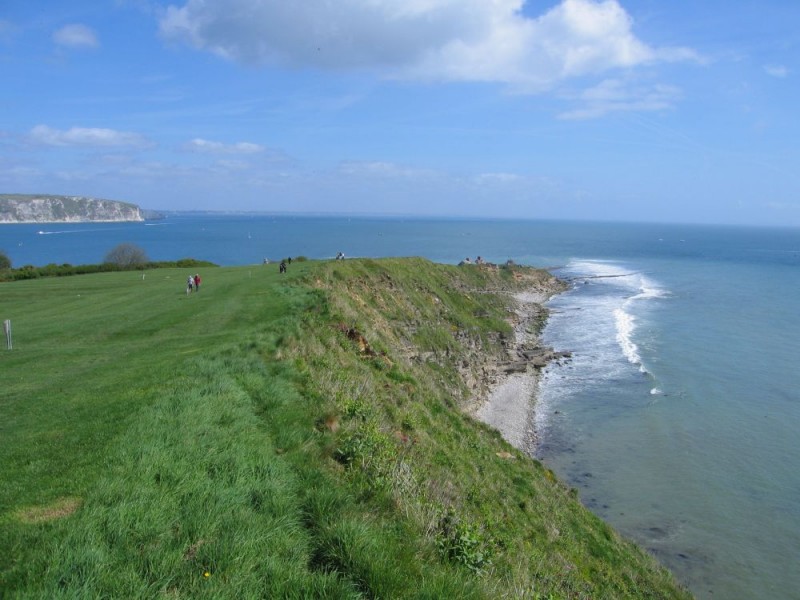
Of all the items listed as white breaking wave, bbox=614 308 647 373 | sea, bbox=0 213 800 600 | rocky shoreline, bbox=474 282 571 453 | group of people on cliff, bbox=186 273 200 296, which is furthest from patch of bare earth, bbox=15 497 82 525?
white breaking wave, bbox=614 308 647 373

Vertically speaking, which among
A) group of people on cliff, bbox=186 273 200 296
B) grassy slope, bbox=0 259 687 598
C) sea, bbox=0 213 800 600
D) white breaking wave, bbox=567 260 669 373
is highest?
group of people on cliff, bbox=186 273 200 296

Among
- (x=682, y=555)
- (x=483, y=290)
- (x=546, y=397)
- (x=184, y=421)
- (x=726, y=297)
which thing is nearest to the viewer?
(x=184, y=421)

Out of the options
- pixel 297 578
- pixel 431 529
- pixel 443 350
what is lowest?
pixel 443 350

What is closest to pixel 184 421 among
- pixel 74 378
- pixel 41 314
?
pixel 74 378

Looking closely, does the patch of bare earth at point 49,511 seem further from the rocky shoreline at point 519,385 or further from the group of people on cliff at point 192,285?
the rocky shoreline at point 519,385

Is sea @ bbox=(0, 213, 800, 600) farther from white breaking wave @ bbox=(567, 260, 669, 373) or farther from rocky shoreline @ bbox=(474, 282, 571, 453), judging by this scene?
rocky shoreline @ bbox=(474, 282, 571, 453)

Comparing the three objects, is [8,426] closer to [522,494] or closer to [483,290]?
[522,494]

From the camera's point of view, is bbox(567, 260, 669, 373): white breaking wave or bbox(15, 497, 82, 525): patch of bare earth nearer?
bbox(15, 497, 82, 525): patch of bare earth

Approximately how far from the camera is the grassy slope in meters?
5.94

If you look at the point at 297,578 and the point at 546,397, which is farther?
the point at 546,397

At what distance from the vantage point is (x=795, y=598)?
19.8 m

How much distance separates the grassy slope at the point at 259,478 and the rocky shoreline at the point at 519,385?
11136mm

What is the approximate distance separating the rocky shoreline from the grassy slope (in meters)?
11.1

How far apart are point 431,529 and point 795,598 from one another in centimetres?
1963
